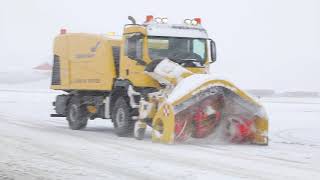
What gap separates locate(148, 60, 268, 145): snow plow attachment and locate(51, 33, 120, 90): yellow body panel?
79.6 inches

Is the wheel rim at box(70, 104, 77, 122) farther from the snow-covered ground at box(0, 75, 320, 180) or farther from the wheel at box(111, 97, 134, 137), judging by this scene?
the wheel at box(111, 97, 134, 137)

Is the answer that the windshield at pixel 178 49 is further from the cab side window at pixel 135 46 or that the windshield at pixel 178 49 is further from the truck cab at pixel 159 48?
the cab side window at pixel 135 46

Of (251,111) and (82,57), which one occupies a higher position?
(82,57)

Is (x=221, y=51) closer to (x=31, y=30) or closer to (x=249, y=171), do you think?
(x=31, y=30)

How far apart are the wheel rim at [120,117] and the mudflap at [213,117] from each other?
171 cm

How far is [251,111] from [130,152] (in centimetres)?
309

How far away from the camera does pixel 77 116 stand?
54.3ft

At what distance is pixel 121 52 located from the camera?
568 inches

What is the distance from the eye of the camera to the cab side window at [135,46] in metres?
13.8

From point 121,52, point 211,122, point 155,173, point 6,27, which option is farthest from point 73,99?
point 6,27

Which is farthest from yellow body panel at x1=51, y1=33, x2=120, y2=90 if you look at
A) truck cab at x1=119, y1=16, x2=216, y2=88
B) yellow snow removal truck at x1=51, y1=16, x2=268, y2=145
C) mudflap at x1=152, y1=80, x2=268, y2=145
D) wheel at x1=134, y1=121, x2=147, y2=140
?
mudflap at x1=152, y1=80, x2=268, y2=145

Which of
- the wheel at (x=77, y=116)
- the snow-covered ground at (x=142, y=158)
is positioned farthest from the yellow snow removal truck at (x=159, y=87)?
the snow-covered ground at (x=142, y=158)

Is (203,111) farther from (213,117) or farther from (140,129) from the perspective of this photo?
(140,129)

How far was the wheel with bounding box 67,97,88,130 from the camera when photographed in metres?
16.6
